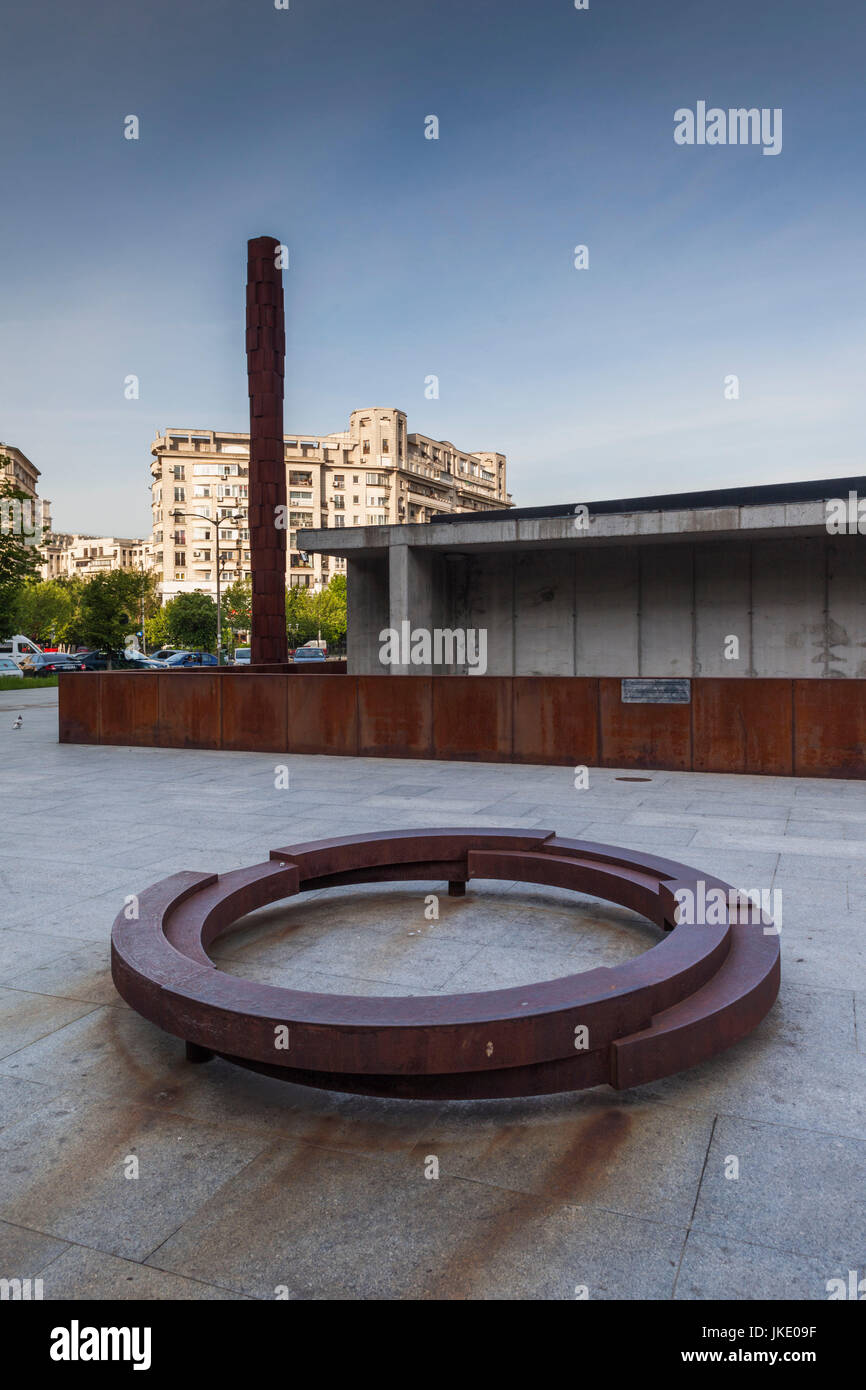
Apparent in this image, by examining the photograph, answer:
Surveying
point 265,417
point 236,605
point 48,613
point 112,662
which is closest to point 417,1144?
point 265,417

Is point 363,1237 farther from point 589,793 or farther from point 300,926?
point 589,793

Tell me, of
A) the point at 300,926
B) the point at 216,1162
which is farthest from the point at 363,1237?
the point at 300,926

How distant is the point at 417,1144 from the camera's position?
3.72m

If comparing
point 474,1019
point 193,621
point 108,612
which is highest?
point 193,621

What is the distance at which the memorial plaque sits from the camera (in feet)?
46.7

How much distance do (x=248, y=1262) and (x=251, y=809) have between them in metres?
8.40

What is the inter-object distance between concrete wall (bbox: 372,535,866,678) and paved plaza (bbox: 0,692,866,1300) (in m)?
14.8

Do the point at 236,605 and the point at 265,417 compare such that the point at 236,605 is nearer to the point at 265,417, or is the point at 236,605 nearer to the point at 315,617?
the point at 315,617

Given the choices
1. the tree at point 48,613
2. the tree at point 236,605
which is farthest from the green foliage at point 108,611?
the tree at point 48,613

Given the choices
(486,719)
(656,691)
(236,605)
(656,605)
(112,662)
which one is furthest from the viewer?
(236,605)

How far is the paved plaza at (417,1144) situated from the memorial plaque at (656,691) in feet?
22.6

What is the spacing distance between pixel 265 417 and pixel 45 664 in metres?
32.7

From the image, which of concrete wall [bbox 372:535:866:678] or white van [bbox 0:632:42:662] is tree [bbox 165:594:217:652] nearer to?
white van [bbox 0:632:42:662]
